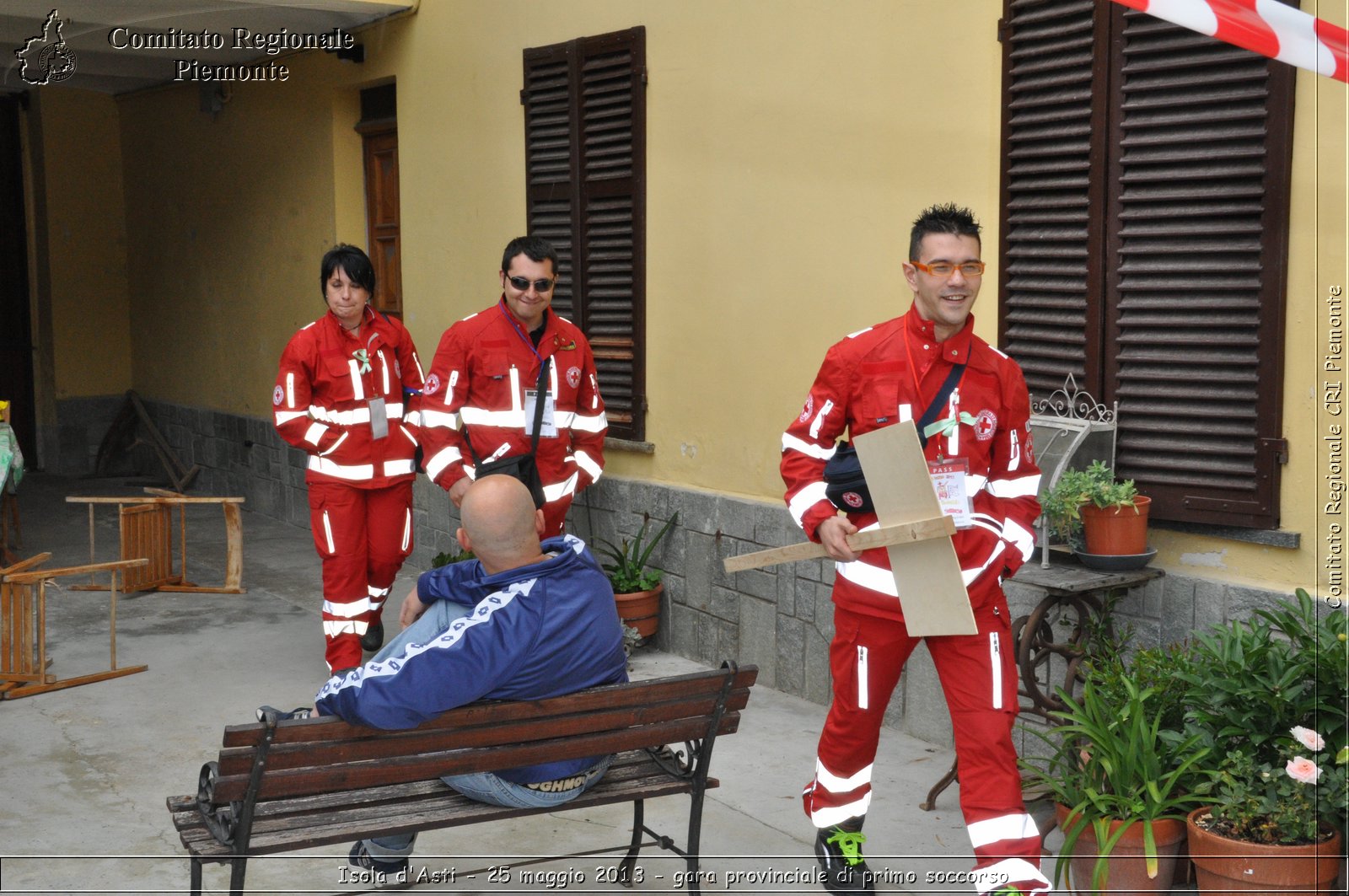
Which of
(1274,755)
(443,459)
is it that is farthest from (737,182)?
(1274,755)

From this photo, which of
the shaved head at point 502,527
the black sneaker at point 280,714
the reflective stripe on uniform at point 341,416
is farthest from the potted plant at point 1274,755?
the reflective stripe on uniform at point 341,416

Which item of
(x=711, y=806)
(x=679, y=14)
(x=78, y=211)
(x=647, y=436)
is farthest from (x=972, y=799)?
(x=78, y=211)

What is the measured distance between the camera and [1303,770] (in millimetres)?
3377

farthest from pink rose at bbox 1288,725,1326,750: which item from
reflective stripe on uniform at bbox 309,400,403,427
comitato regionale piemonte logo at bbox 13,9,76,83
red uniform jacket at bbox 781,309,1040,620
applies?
comitato regionale piemonte logo at bbox 13,9,76,83

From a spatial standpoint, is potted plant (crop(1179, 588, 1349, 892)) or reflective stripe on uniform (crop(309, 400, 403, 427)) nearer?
potted plant (crop(1179, 588, 1349, 892))

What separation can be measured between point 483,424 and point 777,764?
1777 millimetres

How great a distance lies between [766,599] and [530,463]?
4.11 feet

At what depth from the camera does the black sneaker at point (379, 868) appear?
12.9ft

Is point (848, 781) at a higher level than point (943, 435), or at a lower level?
lower

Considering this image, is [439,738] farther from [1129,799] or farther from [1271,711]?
[1271,711]

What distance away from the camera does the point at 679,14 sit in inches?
255

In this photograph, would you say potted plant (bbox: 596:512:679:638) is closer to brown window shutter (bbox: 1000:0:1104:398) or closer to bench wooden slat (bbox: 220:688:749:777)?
brown window shutter (bbox: 1000:0:1104:398)

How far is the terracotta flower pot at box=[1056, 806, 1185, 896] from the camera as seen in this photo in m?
3.72

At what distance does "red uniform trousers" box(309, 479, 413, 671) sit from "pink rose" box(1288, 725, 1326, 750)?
3822mm
